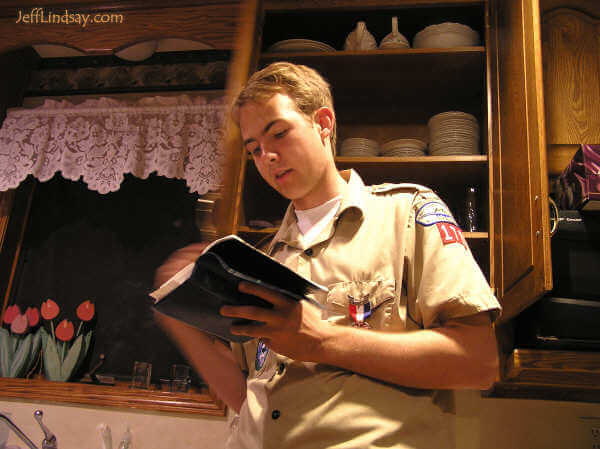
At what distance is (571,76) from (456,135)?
683 millimetres

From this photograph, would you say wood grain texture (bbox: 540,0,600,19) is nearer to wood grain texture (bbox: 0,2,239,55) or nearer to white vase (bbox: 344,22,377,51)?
white vase (bbox: 344,22,377,51)

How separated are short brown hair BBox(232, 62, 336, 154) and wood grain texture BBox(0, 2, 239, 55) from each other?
1.38m

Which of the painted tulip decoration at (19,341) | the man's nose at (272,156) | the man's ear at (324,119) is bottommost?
the painted tulip decoration at (19,341)

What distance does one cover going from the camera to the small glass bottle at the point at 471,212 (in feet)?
6.19

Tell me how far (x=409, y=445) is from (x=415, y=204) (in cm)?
45

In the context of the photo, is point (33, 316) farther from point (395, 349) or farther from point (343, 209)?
point (395, 349)

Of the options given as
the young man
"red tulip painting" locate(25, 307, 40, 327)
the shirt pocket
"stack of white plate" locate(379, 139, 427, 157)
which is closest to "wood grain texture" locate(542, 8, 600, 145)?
"stack of white plate" locate(379, 139, 427, 157)

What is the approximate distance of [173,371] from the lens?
2.32 metres

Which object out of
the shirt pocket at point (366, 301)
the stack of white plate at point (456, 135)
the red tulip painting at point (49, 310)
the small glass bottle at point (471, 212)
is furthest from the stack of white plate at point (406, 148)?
the red tulip painting at point (49, 310)

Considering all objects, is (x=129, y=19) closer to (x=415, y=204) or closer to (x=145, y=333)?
(x=145, y=333)

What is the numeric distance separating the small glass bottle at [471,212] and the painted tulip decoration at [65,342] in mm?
2044

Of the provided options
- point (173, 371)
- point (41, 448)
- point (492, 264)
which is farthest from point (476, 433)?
point (41, 448)

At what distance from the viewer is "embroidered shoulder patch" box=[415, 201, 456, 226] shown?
0.89 metres

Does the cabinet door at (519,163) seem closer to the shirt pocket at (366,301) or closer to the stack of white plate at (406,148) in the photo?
the stack of white plate at (406,148)
